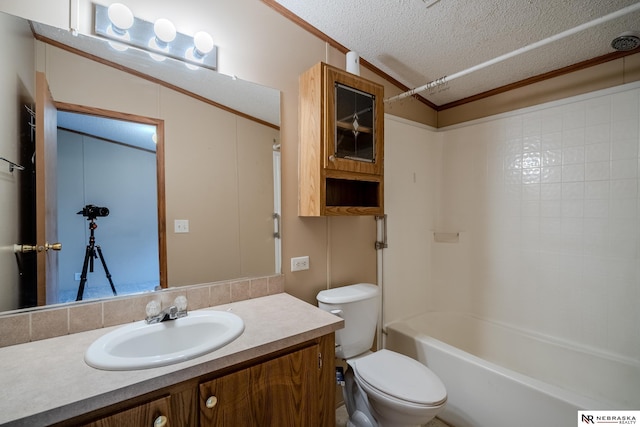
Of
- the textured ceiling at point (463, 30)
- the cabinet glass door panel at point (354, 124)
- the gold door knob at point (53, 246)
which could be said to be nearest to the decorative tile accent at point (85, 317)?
the gold door knob at point (53, 246)

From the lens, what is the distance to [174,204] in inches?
52.8

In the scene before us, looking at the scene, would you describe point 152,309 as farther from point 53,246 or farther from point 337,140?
point 337,140

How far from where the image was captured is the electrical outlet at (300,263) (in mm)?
1702

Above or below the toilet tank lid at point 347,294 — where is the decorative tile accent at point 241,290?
above

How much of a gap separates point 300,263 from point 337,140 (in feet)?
Result: 2.49

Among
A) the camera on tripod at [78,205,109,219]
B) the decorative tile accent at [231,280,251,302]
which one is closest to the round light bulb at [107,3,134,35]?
the camera on tripod at [78,205,109,219]

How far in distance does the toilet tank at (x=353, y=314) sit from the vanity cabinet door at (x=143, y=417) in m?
0.92

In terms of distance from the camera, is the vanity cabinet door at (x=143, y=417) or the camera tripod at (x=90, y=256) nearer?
the vanity cabinet door at (x=143, y=417)

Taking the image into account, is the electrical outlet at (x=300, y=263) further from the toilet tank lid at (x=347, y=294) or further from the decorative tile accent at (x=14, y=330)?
the decorative tile accent at (x=14, y=330)

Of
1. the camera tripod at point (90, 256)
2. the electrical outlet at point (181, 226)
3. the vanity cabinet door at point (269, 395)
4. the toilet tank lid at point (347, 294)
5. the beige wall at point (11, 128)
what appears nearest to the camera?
the vanity cabinet door at point (269, 395)

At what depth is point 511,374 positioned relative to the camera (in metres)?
1.50

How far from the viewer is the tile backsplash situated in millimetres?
997

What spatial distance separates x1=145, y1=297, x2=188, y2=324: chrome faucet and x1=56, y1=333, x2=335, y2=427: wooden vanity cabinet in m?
0.40

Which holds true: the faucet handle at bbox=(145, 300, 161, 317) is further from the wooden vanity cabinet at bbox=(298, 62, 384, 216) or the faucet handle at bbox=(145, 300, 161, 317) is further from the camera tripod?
the wooden vanity cabinet at bbox=(298, 62, 384, 216)
